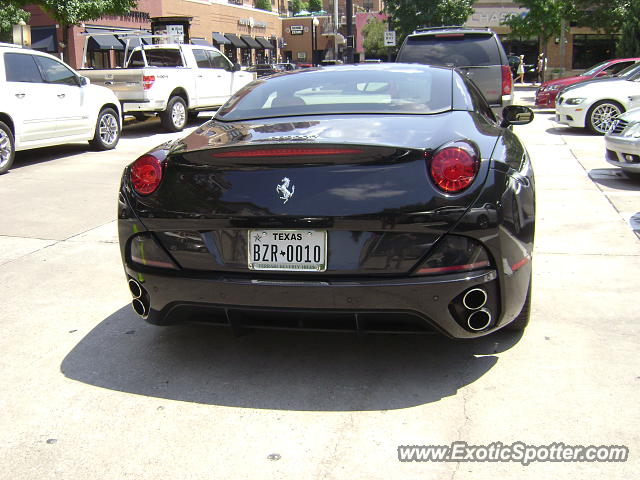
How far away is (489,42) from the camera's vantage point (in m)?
11.7

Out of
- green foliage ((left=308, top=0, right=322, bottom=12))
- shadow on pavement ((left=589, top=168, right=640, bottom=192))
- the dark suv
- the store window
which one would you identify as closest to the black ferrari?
shadow on pavement ((left=589, top=168, right=640, bottom=192))

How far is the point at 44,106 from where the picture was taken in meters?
11.0

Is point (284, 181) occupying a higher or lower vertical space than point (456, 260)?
higher

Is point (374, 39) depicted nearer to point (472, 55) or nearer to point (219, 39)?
point (219, 39)

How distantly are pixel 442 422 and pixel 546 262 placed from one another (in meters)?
2.80

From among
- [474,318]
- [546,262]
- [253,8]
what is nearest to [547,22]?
[546,262]

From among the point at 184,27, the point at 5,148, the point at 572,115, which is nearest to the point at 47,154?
the point at 5,148

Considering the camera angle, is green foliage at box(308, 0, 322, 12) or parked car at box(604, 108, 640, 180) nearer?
parked car at box(604, 108, 640, 180)

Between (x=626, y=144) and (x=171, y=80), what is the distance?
1000 cm

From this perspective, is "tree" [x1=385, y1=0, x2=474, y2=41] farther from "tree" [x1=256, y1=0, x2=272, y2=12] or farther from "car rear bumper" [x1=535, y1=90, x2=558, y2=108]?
"tree" [x1=256, y1=0, x2=272, y2=12]

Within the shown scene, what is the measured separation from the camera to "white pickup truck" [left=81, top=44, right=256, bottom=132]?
14828mm

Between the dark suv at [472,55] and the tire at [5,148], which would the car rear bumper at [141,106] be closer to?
the tire at [5,148]

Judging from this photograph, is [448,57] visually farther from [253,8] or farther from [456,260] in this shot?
[253,8]

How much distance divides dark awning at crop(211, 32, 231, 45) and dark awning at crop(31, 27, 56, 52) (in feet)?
64.2
